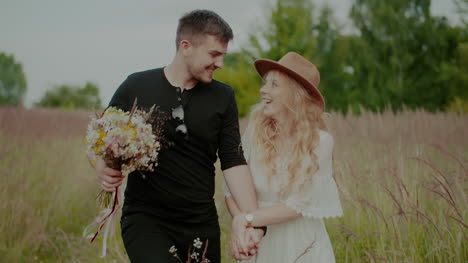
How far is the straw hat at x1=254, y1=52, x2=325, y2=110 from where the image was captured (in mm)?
2869

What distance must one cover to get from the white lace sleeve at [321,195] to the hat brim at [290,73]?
39 centimetres

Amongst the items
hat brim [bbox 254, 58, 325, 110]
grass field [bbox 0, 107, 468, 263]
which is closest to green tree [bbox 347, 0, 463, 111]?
grass field [bbox 0, 107, 468, 263]

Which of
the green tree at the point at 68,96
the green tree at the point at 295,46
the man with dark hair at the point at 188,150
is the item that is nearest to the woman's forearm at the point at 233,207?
the man with dark hair at the point at 188,150

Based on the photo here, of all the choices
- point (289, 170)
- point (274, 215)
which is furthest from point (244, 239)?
point (289, 170)

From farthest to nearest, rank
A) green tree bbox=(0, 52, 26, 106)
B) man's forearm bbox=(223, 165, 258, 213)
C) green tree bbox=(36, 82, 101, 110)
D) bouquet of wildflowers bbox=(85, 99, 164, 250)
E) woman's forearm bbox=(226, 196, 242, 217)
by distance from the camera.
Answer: green tree bbox=(36, 82, 101, 110) < green tree bbox=(0, 52, 26, 106) < woman's forearm bbox=(226, 196, 242, 217) < man's forearm bbox=(223, 165, 258, 213) < bouquet of wildflowers bbox=(85, 99, 164, 250)

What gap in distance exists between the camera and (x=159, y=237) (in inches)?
99.9

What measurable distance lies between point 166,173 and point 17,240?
2485 millimetres

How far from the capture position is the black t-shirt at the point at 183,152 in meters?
2.67

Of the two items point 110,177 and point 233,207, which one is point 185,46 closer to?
point 110,177

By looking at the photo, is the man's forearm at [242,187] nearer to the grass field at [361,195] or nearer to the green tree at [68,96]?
the grass field at [361,195]

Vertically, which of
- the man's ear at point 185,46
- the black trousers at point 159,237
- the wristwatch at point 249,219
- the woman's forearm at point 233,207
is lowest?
the black trousers at point 159,237

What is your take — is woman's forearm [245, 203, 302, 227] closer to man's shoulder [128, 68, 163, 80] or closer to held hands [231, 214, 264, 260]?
held hands [231, 214, 264, 260]

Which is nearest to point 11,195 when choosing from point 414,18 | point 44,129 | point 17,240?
point 17,240

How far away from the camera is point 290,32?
20047mm
